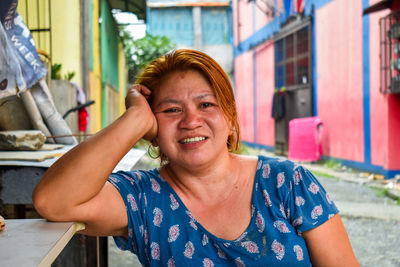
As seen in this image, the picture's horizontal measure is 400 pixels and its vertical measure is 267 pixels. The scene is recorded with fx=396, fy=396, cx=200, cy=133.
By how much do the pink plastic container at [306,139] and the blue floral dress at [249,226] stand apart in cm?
798

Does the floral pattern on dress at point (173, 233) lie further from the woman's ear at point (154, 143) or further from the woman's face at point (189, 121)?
the woman's ear at point (154, 143)

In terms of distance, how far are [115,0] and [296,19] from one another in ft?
15.7

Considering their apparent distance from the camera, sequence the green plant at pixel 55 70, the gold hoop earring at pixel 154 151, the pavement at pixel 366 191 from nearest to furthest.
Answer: the gold hoop earring at pixel 154 151
the green plant at pixel 55 70
the pavement at pixel 366 191

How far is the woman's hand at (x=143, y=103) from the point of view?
1432 millimetres

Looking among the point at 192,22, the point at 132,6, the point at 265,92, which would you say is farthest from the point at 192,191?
the point at 192,22

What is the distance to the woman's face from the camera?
1.40 metres

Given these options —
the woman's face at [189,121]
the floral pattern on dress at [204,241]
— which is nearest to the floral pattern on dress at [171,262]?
the floral pattern on dress at [204,241]

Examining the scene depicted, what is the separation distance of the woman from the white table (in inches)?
4.4

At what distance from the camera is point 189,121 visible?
139 cm

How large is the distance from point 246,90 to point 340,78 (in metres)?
6.66

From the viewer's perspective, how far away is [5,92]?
1.86 metres

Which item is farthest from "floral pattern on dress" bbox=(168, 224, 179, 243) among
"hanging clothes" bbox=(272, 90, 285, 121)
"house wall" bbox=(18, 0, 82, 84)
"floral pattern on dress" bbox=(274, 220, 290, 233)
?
"hanging clothes" bbox=(272, 90, 285, 121)

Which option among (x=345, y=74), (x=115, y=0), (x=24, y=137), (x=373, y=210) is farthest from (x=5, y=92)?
(x=115, y=0)

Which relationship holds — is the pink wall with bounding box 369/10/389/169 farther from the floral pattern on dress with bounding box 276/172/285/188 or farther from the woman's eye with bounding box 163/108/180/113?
the woman's eye with bounding box 163/108/180/113
